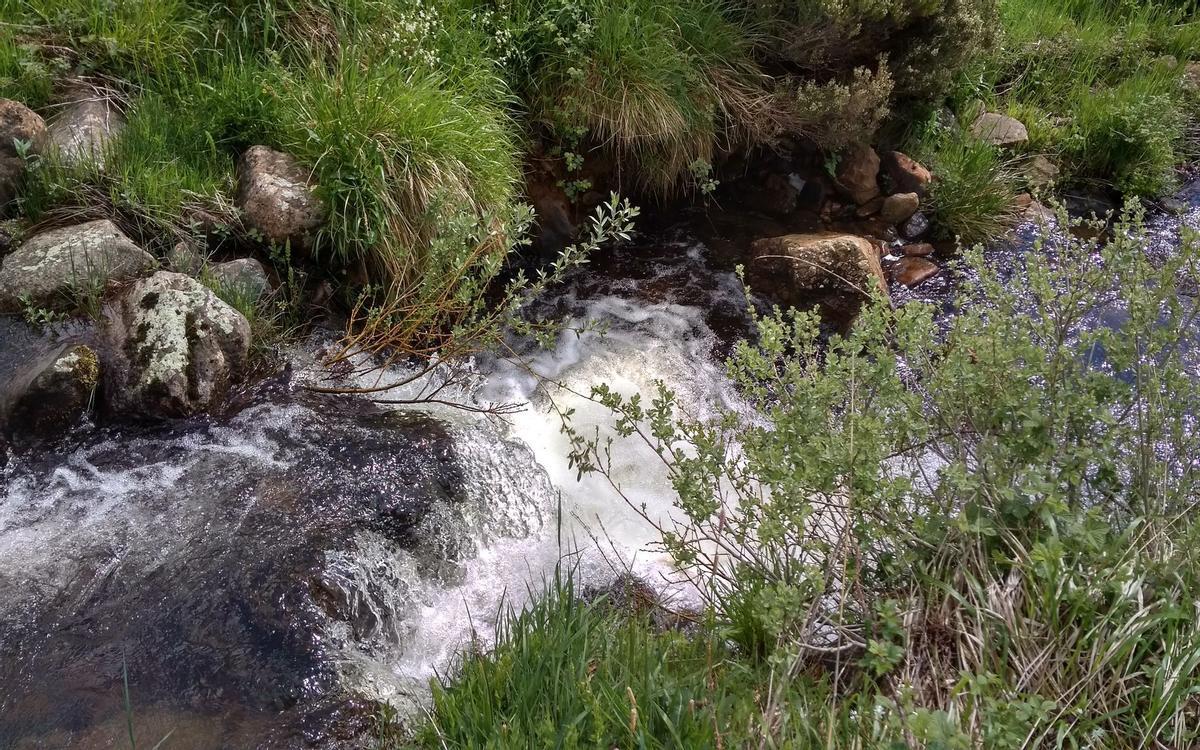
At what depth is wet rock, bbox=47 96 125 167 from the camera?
15.4ft

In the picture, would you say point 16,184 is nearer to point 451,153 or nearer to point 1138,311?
point 451,153

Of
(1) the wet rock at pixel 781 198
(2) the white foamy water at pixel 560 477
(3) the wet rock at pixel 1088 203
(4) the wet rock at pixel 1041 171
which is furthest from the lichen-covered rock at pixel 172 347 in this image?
(3) the wet rock at pixel 1088 203

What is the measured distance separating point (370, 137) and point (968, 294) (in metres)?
3.26

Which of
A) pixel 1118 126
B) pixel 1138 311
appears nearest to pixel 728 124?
pixel 1118 126

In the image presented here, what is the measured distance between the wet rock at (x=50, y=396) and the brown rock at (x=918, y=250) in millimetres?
5296

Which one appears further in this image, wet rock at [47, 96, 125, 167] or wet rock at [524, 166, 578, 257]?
wet rock at [524, 166, 578, 257]

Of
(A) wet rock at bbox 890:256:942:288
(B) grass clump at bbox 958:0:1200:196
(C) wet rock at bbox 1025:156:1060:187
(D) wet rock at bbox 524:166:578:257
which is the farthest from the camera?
(B) grass clump at bbox 958:0:1200:196

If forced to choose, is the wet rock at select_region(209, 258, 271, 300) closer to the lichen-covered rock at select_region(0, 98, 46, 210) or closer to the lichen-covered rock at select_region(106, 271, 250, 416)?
the lichen-covered rock at select_region(106, 271, 250, 416)

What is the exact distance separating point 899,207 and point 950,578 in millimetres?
4591

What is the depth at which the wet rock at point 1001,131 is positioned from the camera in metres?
7.12

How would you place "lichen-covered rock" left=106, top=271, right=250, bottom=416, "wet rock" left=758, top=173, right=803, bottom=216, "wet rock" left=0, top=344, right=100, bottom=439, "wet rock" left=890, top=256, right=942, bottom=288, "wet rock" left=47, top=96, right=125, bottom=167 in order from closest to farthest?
"wet rock" left=0, top=344, right=100, bottom=439
"lichen-covered rock" left=106, top=271, right=250, bottom=416
"wet rock" left=47, top=96, right=125, bottom=167
"wet rock" left=890, top=256, right=942, bottom=288
"wet rock" left=758, top=173, right=803, bottom=216

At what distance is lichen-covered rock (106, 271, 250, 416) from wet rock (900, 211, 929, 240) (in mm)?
4749

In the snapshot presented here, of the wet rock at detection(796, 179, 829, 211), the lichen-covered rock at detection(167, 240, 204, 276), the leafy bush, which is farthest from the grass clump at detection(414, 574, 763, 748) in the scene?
the wet rock at detection(796, 179, 829, 211)

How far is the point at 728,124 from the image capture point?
250 inches
